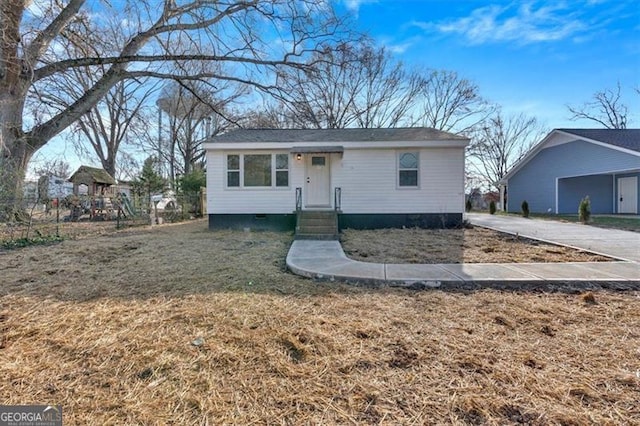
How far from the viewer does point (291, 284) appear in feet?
14.2

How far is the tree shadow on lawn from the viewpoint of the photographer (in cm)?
399

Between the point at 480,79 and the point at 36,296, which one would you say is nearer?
the point at 36,296

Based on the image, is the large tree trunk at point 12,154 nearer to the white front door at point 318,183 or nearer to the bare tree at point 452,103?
the white front door at point 318,183

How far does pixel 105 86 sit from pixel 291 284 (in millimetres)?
11722

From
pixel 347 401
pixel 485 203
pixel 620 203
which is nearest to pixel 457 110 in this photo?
pixel 485 203

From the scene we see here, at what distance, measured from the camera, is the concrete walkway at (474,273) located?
4.18m

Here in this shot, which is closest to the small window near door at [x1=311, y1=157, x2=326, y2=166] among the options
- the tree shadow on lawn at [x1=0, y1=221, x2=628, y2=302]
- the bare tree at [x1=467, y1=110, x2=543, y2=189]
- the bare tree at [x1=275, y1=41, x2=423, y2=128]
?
the tree shadow on lawn at [x1=0, y1=221, x2=628, y2=302]

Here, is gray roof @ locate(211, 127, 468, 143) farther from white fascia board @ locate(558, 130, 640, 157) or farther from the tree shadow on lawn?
white fascia board @ locate(558, 130, 640, 157)

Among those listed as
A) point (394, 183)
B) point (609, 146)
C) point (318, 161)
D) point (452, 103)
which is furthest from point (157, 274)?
point (452, 103)

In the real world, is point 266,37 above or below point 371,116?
below

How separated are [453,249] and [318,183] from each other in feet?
18.3

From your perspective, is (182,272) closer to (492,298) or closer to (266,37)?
(492,298)

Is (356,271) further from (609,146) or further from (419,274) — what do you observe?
(609,146)

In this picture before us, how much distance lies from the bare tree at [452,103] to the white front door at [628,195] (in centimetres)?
1239
